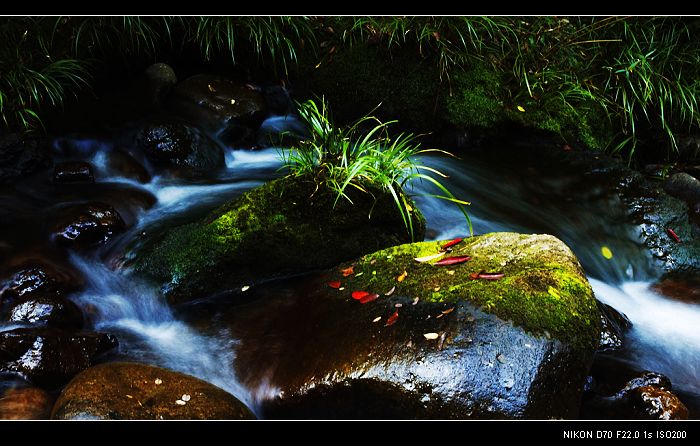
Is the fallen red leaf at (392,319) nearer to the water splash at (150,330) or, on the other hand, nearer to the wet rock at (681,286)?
the water splash at (150,330)

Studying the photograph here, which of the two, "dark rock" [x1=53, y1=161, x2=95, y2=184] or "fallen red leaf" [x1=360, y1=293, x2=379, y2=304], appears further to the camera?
"dark rock" [x1=53, y1=161, x2=95, y2=184]

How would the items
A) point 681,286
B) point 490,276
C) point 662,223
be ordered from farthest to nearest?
point 662,223 → point 681,286 → point 490,276

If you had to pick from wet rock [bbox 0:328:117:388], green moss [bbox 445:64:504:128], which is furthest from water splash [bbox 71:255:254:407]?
green moss [bbox 445:64:504:128]

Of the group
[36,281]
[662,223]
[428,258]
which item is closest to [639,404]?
[428,258]

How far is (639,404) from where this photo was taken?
3.14 m

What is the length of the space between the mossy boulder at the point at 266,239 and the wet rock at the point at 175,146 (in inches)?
60.3

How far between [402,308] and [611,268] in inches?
118

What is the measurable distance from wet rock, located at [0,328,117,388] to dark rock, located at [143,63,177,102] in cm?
362

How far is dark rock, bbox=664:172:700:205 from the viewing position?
19.8 ft

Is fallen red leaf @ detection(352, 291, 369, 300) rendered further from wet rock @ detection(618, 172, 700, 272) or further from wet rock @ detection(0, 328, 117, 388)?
wet rock @ detection(618, 172, 700, 272)

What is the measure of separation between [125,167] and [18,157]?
0.89m

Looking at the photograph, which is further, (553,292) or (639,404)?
(639,404)

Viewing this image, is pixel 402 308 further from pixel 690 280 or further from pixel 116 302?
pixel 690 280

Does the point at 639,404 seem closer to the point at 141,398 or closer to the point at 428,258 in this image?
the point at 428,258
